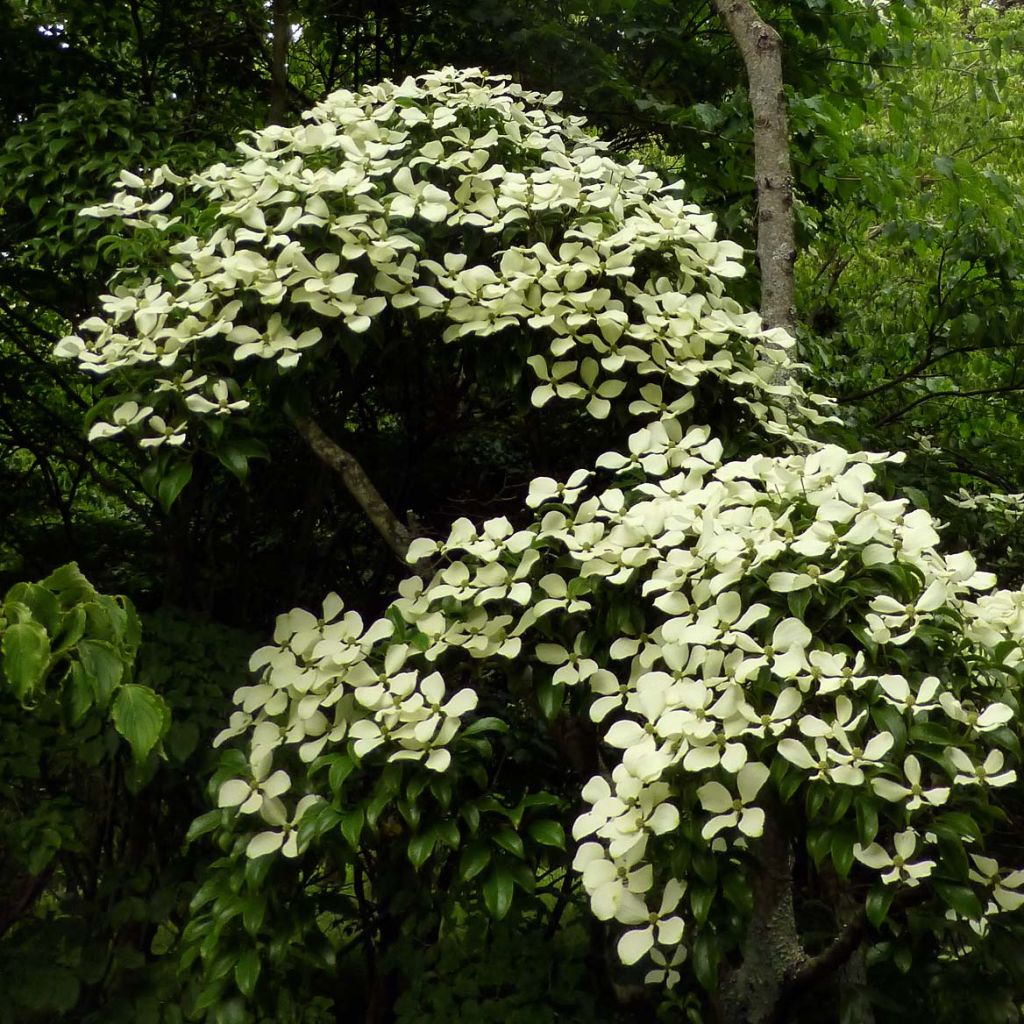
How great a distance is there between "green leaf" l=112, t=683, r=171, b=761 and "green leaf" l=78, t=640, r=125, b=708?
21 millimetres

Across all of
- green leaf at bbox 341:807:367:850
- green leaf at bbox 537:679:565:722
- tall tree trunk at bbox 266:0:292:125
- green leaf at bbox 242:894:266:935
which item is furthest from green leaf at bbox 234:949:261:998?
tall tree trunk at bbox 266:0:292:125

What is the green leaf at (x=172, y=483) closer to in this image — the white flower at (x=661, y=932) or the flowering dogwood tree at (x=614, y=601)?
the flowering dogwood tree at (x=614, y=601)

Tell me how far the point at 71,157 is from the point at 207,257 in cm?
105

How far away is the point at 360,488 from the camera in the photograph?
97.3 inches

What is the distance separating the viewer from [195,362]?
7.29 feet

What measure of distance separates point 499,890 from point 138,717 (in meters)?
0.61

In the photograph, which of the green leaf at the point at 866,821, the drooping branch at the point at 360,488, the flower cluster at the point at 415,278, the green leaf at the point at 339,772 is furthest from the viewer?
the drooping branch at the point at 360,488

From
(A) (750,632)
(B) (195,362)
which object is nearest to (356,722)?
(A) (750,632)

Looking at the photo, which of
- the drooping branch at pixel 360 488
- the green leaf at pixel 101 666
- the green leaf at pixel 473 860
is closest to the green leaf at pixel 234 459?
the drooping branch at pixel 360 488

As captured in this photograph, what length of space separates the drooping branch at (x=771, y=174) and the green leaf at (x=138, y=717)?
1857 mm

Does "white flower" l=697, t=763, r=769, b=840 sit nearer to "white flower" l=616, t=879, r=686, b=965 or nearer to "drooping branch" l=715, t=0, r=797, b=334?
"white flower" l=616, t=879, r=686, b=965

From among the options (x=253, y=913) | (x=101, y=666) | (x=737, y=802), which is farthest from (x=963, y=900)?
(x=101, y=666)

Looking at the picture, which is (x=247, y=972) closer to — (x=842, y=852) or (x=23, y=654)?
(x=23, y=654)

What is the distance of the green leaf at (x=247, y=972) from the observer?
1.95 meters
